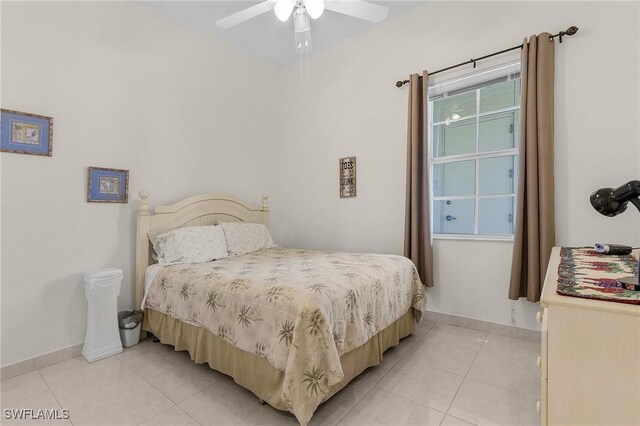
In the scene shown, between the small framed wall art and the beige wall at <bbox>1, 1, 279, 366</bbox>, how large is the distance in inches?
2.1

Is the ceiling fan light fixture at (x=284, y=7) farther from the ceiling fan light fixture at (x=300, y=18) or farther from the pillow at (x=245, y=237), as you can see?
the pillow at (x=245, y=237)

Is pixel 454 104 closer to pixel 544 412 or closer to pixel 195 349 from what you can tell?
pixel 544 412

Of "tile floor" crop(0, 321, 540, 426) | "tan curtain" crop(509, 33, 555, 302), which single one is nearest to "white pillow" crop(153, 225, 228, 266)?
"tile floor" crop(0, 321, 540, 426)

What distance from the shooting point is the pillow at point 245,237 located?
2961 millimetres

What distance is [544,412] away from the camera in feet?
2.76

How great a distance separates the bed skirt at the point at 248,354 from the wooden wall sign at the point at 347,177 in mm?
1441

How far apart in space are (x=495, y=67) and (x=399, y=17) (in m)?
1.13

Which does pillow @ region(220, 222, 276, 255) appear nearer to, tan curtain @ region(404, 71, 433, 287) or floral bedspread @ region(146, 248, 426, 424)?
floral bedspread @ region(146, 248, 426, 424)

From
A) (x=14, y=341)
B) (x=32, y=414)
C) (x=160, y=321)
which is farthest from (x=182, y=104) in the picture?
(x=32, y=414)

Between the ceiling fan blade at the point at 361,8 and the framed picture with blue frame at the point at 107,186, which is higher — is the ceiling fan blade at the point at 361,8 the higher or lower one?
the higher one

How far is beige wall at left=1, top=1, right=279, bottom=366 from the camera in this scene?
2055 millimetres

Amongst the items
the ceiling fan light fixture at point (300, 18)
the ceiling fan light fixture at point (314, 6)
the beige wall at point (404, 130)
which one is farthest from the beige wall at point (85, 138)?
the ceiling fan light fixture at point (314, 6)

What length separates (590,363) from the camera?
0.76 metres

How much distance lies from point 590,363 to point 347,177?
2802 mm
